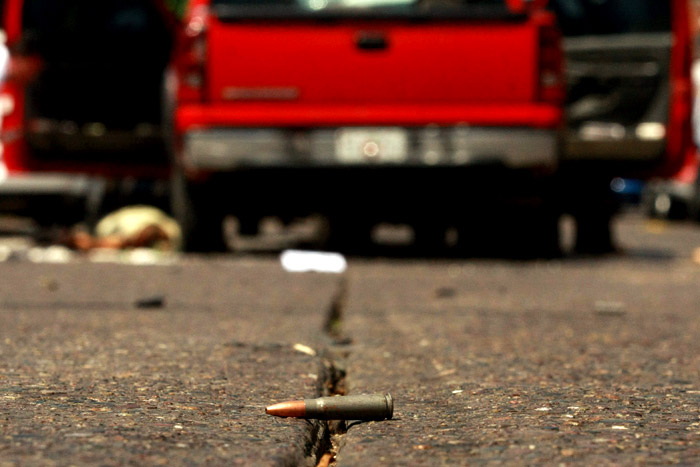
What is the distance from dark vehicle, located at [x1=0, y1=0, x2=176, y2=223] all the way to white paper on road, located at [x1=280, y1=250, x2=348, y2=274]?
1416 mm

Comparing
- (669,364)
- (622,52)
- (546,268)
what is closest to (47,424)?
(669,364)

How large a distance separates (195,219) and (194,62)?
923 mm

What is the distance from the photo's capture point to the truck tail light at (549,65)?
305 inches

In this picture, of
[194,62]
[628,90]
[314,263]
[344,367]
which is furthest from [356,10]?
[344,367]

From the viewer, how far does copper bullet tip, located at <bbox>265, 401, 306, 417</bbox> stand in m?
2.64

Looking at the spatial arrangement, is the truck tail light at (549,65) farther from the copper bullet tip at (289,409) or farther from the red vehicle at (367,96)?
the copper bullet tip at (289,409)

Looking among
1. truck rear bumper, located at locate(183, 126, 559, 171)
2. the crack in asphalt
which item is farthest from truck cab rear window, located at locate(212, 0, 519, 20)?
the crack in asphalt

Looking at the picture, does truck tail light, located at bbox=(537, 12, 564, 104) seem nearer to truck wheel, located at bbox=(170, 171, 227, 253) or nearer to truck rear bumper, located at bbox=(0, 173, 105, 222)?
truck wheel, located at bbox=(170, 171, 227, 253)

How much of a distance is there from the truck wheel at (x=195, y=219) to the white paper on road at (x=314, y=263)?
0.48 meters

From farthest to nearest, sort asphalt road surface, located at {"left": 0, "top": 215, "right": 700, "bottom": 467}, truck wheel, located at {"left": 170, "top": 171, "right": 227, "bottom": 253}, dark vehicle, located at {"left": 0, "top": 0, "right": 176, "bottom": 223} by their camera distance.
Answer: dark vehicle, located at {"left": 0, "top": 0, "right": 176, "bottom": 223} < truck wheel, located at {"left": 170, "top": 171, "right": 227, "bottom": 253} < asphalt road surface, located at {"left": 0, "top": 215, "right": 700, "bottom": 467}

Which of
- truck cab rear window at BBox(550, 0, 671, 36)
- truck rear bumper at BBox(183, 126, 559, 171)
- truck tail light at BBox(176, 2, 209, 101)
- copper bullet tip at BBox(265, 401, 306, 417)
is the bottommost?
truck rear bumper at BBox(183, 126, 559, 171)

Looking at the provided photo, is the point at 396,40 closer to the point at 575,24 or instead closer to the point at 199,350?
the point at 575,24

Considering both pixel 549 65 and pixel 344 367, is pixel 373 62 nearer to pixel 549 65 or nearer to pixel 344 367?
pixel 549 65

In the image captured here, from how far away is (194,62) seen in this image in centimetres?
775
